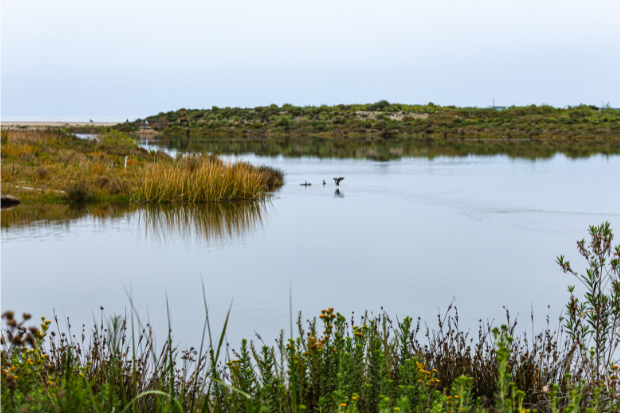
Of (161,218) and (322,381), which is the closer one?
(322,381)

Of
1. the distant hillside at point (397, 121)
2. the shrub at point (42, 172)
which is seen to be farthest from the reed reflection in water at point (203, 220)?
the distant hillside at point (397, 121)

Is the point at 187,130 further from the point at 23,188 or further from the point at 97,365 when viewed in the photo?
the point at 97,365

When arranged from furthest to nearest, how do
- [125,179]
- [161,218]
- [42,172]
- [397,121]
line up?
[397,121] → [42,172] → [125,179] → [161,218]

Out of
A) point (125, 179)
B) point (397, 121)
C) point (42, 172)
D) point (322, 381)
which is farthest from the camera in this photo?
point (397, 121)

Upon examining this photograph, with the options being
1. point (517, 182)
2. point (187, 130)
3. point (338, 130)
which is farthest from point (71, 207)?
point (187, 130)

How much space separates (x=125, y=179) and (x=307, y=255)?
23.3 ft

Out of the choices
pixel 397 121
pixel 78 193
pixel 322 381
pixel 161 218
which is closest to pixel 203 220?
pixel 161 218

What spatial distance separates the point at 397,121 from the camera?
5216 centimetres

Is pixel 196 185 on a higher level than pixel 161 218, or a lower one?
higher

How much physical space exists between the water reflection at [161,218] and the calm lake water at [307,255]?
0.12 feet

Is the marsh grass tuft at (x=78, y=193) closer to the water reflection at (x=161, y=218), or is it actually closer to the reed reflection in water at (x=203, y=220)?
the water reflection at (x=161, y=218)

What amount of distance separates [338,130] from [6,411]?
47.3m

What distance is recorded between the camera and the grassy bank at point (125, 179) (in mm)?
12289

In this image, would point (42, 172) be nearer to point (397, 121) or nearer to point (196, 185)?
point (196, 185)
